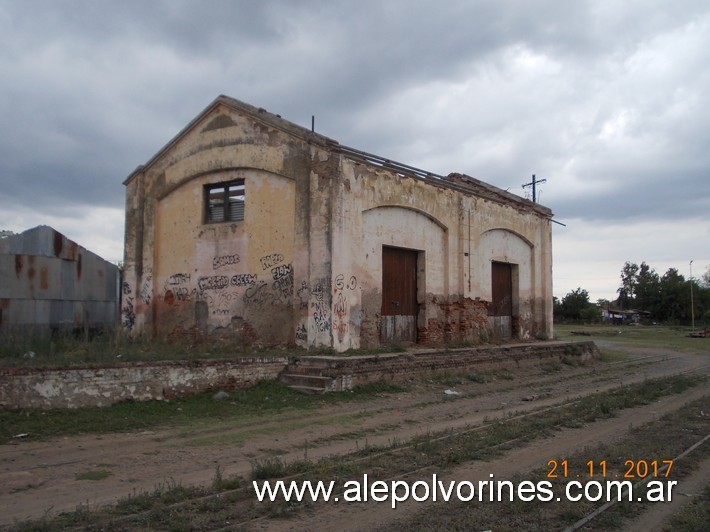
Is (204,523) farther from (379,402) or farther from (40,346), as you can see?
(40,346)

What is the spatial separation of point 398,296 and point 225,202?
5699 mm

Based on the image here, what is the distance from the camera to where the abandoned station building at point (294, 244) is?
15.4 meters

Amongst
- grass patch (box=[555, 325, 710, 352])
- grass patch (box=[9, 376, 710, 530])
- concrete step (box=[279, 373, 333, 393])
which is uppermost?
concrete step (box=[279, 373, 333, 393])

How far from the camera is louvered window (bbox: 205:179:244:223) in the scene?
17.4 metres

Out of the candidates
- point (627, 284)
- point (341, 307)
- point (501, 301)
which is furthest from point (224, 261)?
point (627, 284)

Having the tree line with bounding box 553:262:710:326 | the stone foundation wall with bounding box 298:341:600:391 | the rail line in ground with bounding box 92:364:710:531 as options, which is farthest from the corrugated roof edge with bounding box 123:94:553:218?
the tree line with bounding box 553:262:710:326

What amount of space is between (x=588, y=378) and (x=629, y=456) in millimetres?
10687

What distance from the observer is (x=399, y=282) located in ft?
58.5

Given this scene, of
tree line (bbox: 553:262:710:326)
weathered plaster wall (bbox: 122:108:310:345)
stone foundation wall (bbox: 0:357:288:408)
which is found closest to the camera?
stone foundation wall (bbox: 0:357:288:408)

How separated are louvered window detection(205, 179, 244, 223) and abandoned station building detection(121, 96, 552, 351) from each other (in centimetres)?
4

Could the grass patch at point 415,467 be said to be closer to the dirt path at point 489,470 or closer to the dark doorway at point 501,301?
the dirt path at point 489,470

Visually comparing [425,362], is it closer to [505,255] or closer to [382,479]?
[505,255]

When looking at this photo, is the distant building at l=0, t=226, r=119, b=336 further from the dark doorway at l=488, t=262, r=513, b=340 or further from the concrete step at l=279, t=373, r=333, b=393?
the dark doorway at l=488, t=262, r=513, b=340

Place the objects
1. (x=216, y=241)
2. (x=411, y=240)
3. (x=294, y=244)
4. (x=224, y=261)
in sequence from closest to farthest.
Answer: (x=294, y=244) < (x=224, y=261) < (x=216, y=241) < (x=411, y=240)
